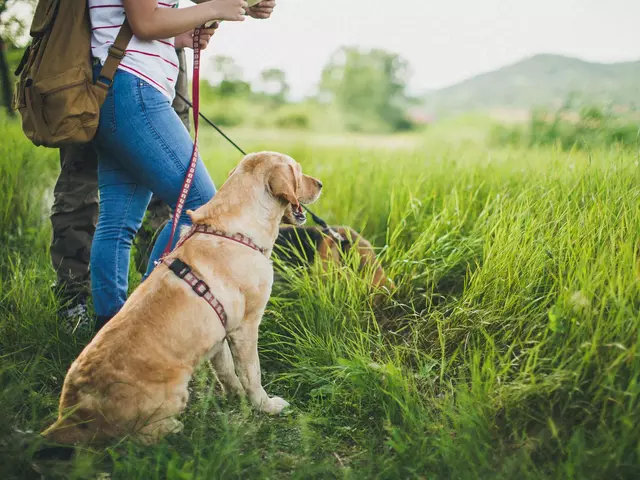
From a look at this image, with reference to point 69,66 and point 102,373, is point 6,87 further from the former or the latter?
point 102,373

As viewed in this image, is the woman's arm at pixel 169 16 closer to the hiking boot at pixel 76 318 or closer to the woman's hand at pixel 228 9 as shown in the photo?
the woman's hand at pixel 228 9

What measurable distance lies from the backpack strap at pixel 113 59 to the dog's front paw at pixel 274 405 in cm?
163

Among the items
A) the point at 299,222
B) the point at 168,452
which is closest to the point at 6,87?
the point at 299,222

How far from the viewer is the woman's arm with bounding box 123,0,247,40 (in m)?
2.19

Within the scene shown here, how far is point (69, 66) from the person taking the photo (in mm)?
2277

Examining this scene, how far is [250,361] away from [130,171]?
1.08m

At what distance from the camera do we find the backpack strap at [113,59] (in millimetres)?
2277

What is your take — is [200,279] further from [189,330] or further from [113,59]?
[113,59]

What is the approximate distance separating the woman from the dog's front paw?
3.21 feet

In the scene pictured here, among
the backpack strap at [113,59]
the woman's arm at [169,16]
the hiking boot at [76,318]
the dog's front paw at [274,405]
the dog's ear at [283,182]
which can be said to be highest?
the woman's arm at [169,16]

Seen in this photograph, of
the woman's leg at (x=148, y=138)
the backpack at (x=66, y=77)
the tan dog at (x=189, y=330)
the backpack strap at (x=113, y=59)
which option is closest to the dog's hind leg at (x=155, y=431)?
the tan dog at (x=189, y=330)

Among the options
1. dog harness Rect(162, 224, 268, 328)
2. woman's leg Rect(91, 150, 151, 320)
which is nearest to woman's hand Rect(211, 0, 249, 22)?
woman's leg Rect(91, 150, 151, 320)

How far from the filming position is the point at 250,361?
95.7 inches

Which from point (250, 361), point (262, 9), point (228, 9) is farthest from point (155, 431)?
point (262, 9)
